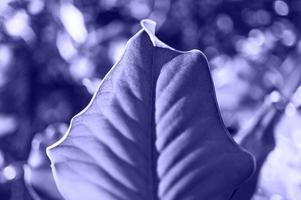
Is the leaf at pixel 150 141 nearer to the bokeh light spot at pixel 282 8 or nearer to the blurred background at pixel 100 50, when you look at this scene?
the blurred background at pixel 100 50

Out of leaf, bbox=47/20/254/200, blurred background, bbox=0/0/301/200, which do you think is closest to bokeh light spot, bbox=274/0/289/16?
blurred background, bbox=0/0/301/200

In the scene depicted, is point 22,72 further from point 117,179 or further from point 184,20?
point 117,179

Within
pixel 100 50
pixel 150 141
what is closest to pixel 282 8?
pixel 100 50

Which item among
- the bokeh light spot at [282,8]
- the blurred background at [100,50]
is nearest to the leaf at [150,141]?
the blurred background at [100,50]

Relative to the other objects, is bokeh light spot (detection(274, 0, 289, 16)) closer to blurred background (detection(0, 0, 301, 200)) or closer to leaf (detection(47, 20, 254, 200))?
blurred background (detection(0, 0, 301, 200))

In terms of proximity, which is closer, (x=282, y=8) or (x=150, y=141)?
(x=150, y=141)

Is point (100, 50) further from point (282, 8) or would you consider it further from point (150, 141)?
point (150, 141)
